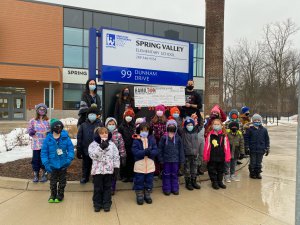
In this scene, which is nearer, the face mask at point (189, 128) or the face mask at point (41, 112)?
the face mask at point (41, 112)

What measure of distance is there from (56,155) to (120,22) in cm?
2485

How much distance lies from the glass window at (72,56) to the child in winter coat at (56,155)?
2317 cm

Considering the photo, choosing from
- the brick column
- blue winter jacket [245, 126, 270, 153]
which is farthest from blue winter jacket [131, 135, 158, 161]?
the brick column

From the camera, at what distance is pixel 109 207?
4.50m

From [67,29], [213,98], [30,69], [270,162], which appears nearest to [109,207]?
[213,98]

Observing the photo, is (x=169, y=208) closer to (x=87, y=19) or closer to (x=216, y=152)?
(x=216, y=152)

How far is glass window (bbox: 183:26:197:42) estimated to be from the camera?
3061cm

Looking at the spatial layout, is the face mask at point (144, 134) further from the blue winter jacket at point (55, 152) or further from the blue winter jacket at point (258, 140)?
the blue winter jacket at point (258, 140)

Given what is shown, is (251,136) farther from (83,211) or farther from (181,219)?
(83,211)

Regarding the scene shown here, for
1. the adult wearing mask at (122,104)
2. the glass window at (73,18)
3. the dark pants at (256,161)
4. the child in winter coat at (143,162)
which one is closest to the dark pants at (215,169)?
the dark pants at (256,161)

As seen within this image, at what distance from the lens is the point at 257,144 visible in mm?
6641

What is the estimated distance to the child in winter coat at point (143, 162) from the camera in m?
4.94

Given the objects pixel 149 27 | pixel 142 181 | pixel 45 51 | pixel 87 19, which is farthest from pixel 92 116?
pixel 149 27

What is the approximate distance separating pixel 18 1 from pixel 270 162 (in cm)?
2536
